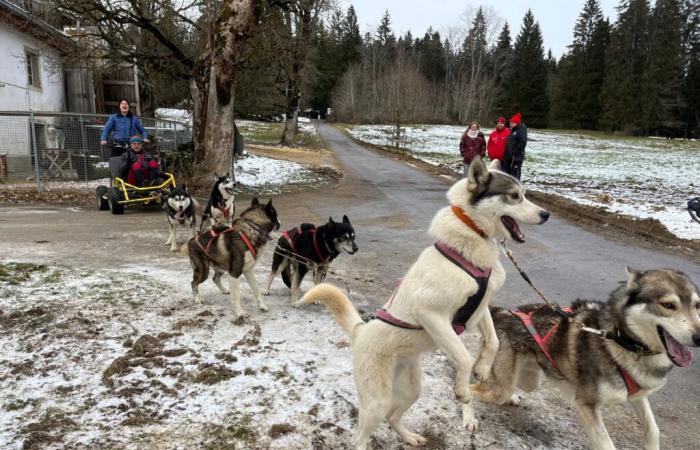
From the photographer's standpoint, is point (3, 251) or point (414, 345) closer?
point (414, 345)

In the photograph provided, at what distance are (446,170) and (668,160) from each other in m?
17.7

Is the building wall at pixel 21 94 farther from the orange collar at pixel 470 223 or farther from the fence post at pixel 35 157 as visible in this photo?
the orange collar at pixel 470 223

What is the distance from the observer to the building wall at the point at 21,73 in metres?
15.5

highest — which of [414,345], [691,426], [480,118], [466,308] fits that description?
[480,118]

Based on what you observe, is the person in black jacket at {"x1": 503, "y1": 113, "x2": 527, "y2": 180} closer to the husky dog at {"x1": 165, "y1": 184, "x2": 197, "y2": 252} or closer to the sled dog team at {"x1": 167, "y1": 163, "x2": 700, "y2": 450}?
the husky dog at {"x1": 165, "y1": 184, "x2": 197, "y2": 252}

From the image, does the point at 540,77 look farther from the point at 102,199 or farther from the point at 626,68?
the point at 102,199

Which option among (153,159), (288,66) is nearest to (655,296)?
(153,159)

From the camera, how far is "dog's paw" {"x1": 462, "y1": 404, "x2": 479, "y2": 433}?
3.17 meters

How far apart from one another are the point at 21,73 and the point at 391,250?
54.0 feet

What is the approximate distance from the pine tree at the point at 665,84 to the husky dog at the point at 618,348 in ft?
214

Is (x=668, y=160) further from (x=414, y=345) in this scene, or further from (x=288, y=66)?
(x=414, y=345)

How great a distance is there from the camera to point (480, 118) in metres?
66.6

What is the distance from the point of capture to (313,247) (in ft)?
18.6

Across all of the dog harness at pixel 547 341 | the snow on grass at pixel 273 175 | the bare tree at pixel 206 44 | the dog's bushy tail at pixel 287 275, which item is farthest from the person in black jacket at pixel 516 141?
the dog harness at pixel 547 341
